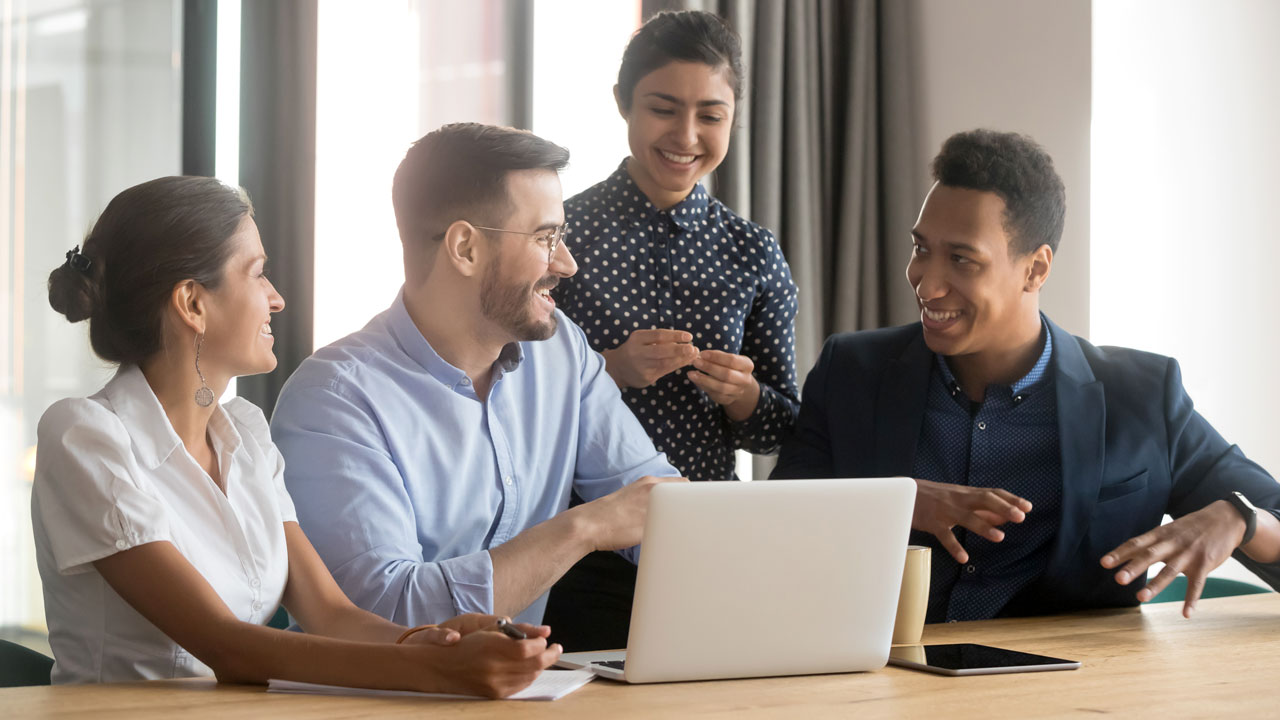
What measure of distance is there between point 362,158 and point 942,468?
2.06 m

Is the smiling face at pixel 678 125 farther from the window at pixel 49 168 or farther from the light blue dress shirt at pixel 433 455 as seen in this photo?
the window at pixel 49 168

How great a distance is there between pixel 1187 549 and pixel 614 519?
0.87 meters

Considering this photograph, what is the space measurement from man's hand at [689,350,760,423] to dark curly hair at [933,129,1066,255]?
1.67ft

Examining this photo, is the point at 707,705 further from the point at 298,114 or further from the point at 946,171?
the point at 298,114

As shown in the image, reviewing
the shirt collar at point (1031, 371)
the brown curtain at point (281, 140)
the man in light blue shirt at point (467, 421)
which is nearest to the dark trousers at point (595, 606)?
the man in light blue shirt at point (467, 421)

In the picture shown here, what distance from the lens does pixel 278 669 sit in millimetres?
1275

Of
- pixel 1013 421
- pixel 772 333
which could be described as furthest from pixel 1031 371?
pixel 772 333

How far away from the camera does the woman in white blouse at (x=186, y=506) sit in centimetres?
126

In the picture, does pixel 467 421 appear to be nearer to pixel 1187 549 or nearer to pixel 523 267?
pixel 523 267

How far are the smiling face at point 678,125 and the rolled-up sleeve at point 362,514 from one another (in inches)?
38.4

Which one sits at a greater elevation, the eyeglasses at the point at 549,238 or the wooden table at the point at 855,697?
the eyeglasses at the point at 549,238

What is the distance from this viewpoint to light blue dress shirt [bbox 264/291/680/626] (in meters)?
1.61

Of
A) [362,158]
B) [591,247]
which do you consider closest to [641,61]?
[591,247]

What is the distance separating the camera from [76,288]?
1582 mm
